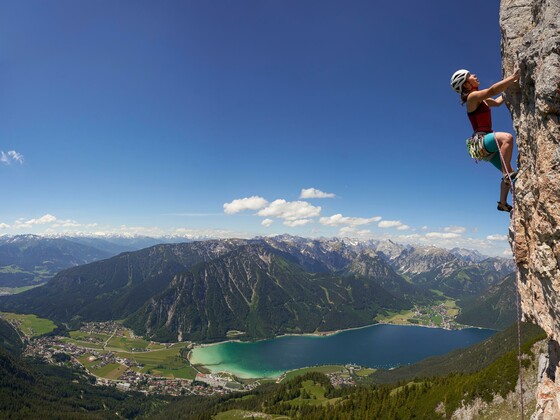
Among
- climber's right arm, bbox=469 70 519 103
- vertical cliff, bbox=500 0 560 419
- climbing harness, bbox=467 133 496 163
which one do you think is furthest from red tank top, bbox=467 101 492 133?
vertical cliff, bbox=500 0 560 419

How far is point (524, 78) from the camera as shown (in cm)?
760

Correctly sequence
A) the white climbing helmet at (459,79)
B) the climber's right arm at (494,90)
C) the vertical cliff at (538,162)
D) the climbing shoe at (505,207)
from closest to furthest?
1. the vertical cliff at (538,162)
2. the climber's right arm at (494,90)
3. the white climbing helmet at (459,79)
4. the climbing shoe at (505,207)

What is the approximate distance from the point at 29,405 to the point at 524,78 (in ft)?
730

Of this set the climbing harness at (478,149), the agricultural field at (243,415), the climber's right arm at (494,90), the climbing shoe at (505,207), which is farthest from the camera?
the agricultural field at (243,415)

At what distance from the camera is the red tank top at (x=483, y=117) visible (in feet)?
27.6

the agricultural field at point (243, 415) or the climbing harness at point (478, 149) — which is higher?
the climbing harness at point (478, 149)

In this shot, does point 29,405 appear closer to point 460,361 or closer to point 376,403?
point 376,403

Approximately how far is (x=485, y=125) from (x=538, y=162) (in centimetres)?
176

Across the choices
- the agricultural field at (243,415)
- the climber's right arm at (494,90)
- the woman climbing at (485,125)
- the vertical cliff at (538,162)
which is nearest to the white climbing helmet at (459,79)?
the woman climbing at (485,125)

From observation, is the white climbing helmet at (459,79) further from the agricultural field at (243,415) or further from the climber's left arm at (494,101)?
the agricultural field at (243,415)

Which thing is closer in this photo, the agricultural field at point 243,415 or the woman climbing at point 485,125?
the woman climbing at point 485,125

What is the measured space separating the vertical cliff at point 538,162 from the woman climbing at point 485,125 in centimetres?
35

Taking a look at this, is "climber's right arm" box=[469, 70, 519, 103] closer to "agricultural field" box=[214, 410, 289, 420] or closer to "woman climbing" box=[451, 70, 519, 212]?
"woman climbing" box=[451, 70, 519, 212]

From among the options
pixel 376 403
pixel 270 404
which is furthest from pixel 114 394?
pixel 376 403
